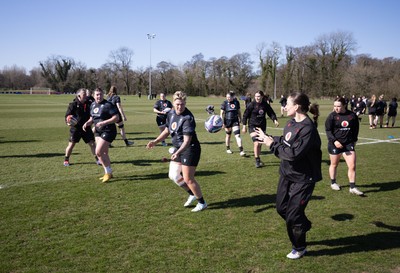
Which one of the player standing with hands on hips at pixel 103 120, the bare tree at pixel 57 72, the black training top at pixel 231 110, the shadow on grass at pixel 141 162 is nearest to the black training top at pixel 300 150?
the player standing with hands on hips at pixel 103 120

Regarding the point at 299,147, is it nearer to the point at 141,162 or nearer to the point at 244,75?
the point at 141,162

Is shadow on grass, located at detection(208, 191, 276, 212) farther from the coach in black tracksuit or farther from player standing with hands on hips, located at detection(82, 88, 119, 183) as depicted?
player standing with hands on hips, located at detection(82, 88, 119, 183)

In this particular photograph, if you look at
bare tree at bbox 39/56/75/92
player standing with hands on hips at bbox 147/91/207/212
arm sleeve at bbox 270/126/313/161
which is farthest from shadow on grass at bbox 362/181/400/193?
bare tree at bbox 39/56/75/92

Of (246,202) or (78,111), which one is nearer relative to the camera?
(246,202)

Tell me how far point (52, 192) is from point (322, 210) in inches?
223

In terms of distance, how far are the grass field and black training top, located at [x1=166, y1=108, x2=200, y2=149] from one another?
4.59 ft

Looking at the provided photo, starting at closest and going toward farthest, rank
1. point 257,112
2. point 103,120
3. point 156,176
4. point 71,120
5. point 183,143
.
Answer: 1. point 183,143
2. point 103,120
3. point 156,176
4. point 71,120
5. point 257,112

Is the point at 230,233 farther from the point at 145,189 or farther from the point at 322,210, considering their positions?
the point at 145,189

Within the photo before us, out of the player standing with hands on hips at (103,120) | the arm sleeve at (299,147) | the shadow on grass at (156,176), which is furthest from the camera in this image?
the shadow on grass at (156,176)

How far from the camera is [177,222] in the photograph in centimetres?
542

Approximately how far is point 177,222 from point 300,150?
262 centimetres

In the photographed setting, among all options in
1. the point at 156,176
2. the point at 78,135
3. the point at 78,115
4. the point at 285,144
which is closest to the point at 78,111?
the point at 78,115

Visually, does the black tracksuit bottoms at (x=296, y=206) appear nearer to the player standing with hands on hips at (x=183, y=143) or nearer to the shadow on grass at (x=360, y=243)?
the shadow on grass at (x=360, y=243)

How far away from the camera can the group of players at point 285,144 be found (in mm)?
3975
